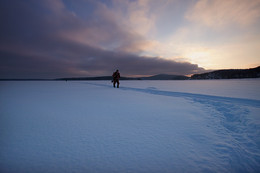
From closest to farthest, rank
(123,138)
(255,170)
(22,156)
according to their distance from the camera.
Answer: (255,170) → (22,156) → (123,138)

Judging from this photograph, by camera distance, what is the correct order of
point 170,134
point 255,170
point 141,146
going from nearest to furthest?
point 255,170 → point 141,146 → point 170,134

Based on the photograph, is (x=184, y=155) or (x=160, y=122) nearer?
(x=184, y=155)

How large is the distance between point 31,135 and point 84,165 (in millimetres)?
1758

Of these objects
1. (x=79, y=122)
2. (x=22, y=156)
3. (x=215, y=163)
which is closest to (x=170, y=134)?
(x=215, y=163)

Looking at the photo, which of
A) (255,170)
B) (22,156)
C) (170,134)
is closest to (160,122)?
(170,134)

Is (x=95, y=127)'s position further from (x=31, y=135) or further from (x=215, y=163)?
(x=215, y=163)

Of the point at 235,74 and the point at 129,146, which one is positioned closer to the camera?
the point at 129,146

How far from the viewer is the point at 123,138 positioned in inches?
99.0

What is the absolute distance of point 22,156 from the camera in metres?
1.93

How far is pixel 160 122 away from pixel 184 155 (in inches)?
57.9

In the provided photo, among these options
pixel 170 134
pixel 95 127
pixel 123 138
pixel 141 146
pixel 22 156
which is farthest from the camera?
pixel 95 127

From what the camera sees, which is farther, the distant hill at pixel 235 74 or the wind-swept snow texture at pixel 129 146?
the distant hill at pixel 235 74

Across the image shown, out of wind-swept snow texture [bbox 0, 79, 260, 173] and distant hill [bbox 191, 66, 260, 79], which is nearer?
wind-swept snow texture [bbox 0, 79, 260, 173]

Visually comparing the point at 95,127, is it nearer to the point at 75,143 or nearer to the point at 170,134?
the point at 75,143
